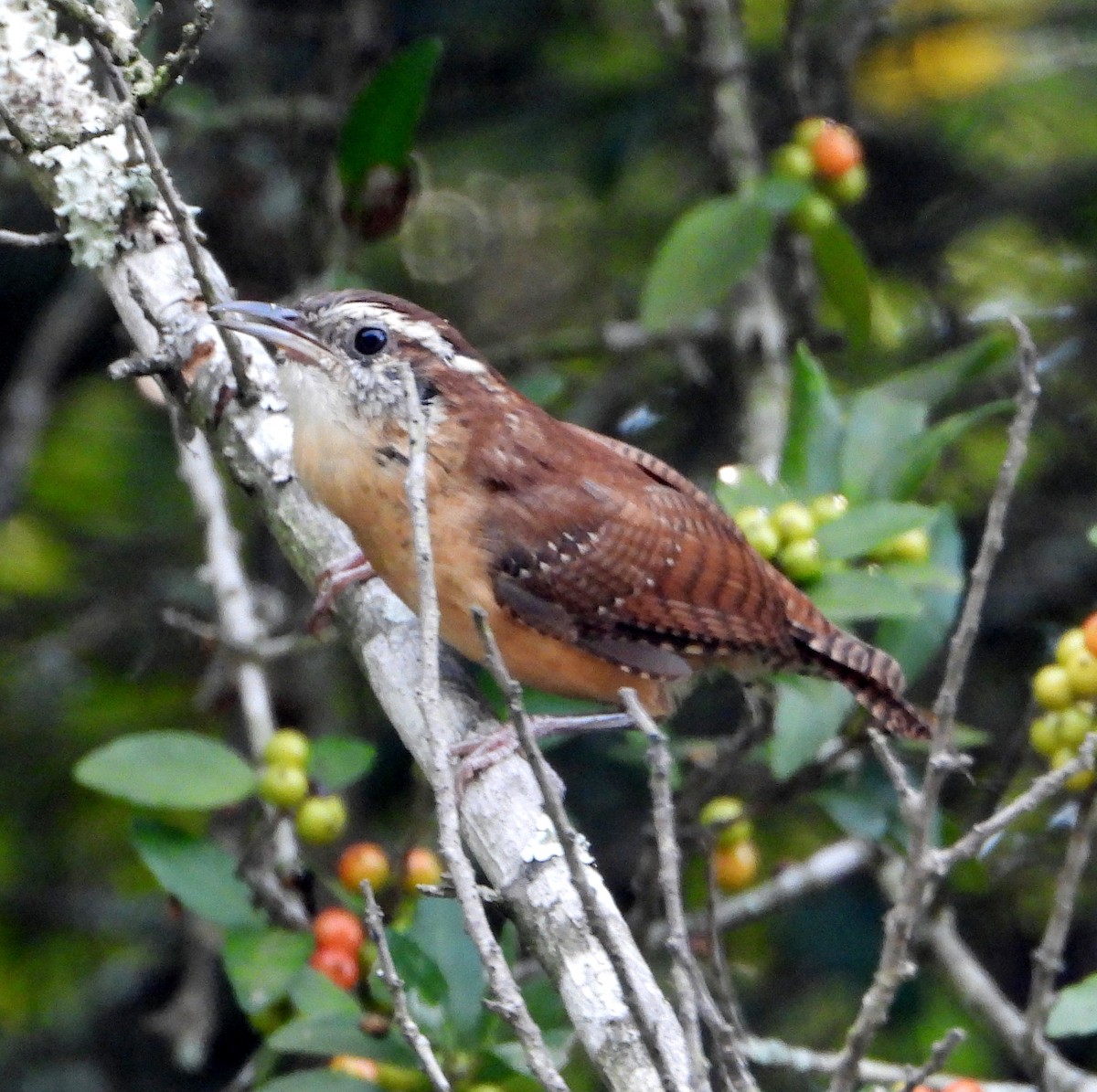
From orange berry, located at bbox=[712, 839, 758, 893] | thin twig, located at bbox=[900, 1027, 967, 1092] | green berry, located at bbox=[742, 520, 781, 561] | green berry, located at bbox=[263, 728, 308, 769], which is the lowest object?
thin twig, located at bbox=[900, 1027, 967, 1092]

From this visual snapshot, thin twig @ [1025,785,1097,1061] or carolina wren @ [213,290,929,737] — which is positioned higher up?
carolina wren @ [213,290,929,737]

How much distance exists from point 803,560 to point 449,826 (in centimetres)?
168

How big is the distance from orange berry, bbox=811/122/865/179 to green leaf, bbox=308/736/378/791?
1.98 m

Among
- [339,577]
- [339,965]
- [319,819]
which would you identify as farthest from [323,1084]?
[339,577]

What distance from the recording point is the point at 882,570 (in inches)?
142

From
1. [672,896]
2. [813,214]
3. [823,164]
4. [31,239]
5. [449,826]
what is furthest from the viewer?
[823,164]

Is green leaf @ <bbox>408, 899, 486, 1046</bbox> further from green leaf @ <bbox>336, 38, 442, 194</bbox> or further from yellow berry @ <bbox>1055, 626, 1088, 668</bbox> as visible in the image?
green leaf @ <bbox>336, 38, 442, 194</bbox>

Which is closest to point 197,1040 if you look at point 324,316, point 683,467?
point 324,316

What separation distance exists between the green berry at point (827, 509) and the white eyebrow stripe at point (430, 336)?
80cm

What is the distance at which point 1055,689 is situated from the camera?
3145 millimetres

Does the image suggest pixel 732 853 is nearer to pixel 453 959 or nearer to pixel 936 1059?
pixel 453 959

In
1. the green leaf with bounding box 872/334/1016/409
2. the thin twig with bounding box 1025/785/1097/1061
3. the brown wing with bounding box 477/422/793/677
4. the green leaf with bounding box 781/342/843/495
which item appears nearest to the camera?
the thin twig with bounding box 1025/785/1097/1061

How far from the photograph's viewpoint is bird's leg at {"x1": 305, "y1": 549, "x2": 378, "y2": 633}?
311 centimetres

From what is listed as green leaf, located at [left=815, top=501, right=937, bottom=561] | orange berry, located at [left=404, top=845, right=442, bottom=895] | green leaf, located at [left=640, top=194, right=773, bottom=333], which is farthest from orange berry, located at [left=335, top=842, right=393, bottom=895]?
green leaf, located at [left=640, top=194, right=773, bottom=333]
